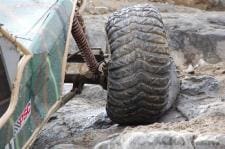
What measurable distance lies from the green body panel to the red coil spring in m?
0.35

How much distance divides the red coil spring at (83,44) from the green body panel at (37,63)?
35 centimetres

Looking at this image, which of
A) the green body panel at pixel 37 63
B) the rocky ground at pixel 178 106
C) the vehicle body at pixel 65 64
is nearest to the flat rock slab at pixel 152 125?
the rocky ground at pixel 178 106

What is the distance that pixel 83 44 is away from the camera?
20.8 ft

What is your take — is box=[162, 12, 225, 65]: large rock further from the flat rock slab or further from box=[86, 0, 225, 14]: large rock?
the flat rock slab

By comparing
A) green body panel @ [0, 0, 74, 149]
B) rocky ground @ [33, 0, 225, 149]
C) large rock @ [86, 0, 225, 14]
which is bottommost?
large rock @ [86, 0, 225, 14]

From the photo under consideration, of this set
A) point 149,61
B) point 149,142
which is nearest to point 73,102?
point 149,61

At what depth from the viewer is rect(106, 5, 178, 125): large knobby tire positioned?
5.79 metres

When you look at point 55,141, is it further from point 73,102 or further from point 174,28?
point 174,28

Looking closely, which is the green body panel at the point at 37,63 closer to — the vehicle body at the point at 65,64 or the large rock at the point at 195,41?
the vehicle body at the point at 65,64

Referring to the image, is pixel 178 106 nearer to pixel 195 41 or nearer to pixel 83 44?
pixel 83 44

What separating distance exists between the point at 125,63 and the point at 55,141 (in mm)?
939

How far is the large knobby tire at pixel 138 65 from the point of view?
579 cm

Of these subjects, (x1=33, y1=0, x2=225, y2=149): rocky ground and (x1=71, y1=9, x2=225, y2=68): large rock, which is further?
(x1=71, y1=9, x2=225, y2=68): large rock

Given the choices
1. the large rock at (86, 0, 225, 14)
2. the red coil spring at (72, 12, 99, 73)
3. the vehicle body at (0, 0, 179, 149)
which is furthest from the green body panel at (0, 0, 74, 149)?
the large rock at (86, 0, 225, 14)
